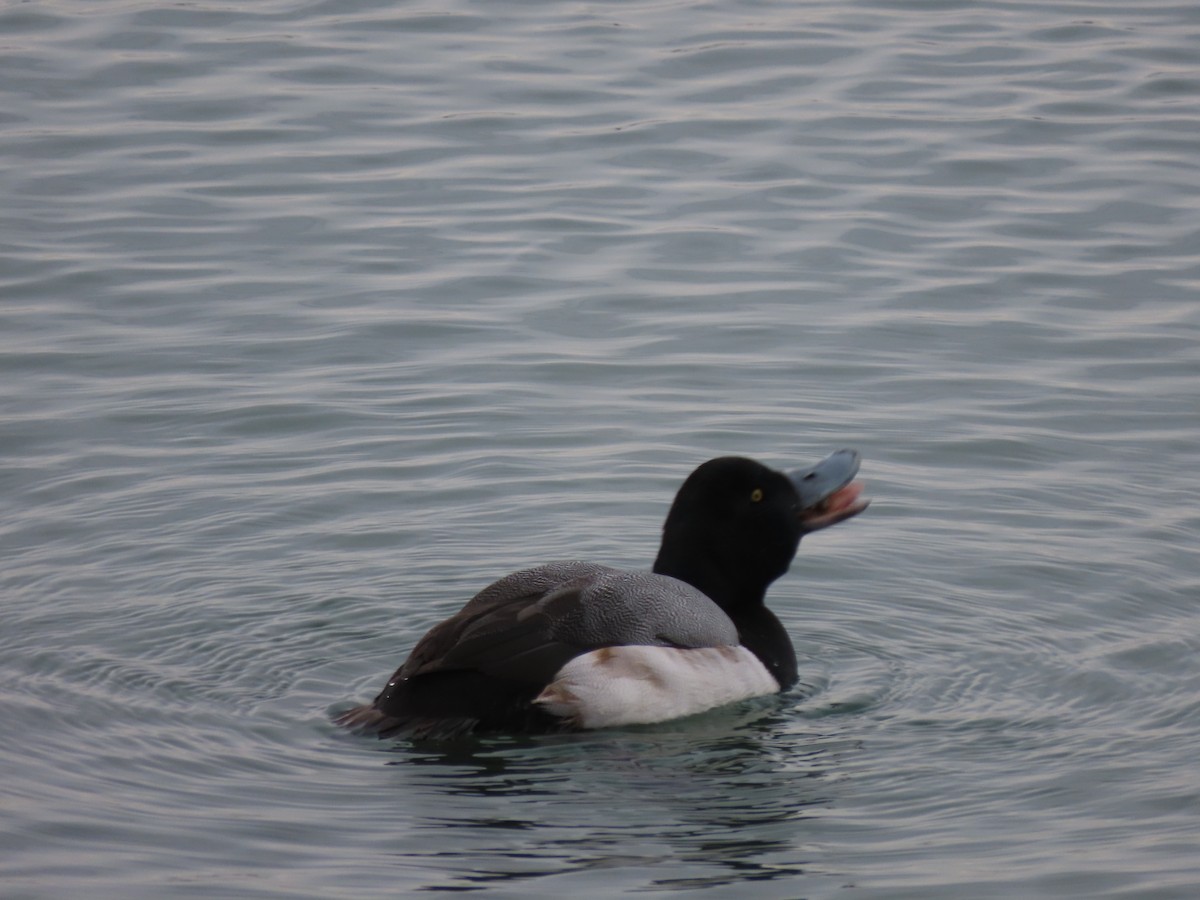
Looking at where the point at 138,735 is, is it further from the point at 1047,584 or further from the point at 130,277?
the point at 130,277

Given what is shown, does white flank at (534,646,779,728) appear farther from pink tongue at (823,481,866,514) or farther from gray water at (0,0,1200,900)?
pink tongue at (823,481,866,514)

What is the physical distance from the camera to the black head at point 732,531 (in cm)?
731

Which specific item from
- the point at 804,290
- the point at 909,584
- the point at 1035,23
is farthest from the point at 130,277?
the point at 1035,23

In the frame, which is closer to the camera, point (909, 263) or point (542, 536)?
point (542, 536)

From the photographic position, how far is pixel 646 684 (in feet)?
21.8

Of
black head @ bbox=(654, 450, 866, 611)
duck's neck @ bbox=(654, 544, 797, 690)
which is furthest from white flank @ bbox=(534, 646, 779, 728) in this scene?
black head @ bbox=(654, 450, 866, 611)

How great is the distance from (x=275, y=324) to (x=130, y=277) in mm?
1184

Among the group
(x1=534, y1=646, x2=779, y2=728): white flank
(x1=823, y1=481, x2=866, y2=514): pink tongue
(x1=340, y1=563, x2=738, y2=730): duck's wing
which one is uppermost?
(x1=823, y1=481, x2=866, y2=514): pink tongue

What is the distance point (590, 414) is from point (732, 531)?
8.79 ft

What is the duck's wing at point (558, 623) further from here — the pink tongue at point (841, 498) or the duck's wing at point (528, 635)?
the pink tongue at point (841, 498)

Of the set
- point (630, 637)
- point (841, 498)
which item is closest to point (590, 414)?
point (841, 498)

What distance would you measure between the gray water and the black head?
45 cm

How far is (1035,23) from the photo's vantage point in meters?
16.7

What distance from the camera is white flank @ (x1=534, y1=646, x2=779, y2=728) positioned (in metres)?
6.52
